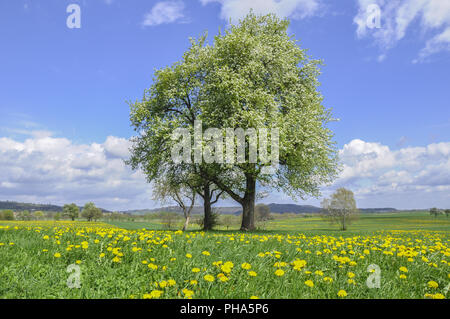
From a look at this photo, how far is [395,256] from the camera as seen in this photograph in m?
7.27

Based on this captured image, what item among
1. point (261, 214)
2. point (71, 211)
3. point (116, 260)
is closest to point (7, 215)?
point (71, 211)

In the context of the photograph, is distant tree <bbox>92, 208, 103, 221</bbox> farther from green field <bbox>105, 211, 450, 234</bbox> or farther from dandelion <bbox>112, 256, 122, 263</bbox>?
dandelion <bbox>112, 256, 122, 263</bbox>

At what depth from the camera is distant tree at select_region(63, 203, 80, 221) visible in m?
120

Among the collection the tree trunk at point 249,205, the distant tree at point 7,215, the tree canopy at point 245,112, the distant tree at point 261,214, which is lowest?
the distant tree at point 7,215

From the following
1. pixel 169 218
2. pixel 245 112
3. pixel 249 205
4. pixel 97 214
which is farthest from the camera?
pixel 97 214

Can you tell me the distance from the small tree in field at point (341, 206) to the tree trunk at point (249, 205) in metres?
50.3

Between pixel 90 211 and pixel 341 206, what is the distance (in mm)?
89792

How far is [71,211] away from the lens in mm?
120500

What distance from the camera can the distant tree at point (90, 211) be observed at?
370 ft

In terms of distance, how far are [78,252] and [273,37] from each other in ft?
73.9

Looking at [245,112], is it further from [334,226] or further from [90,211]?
[90,211]

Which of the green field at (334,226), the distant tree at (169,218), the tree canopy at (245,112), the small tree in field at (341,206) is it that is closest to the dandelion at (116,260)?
the tree canopy at (245,112)

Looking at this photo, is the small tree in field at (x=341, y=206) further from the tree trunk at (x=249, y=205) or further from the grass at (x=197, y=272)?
the grass at (x=197, y=272)
